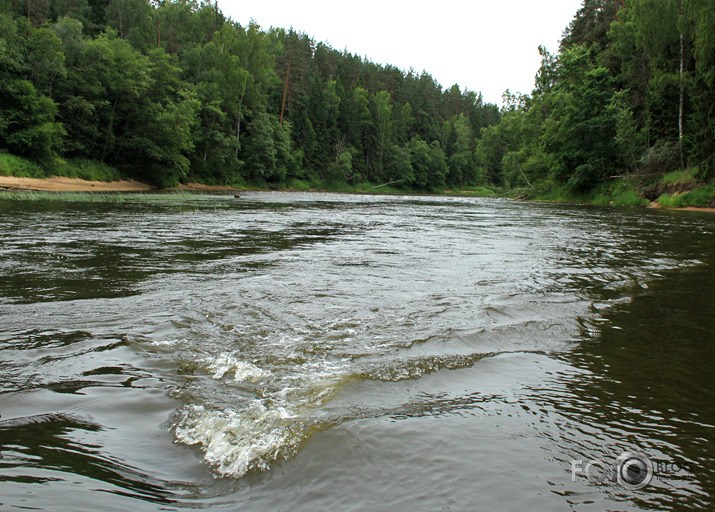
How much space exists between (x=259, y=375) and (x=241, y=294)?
2422 millimetres

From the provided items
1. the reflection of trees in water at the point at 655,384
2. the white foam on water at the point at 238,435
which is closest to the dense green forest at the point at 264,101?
the reflection of trees in water at the point at 655,384

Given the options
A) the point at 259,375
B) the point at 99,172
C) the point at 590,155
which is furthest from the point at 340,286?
the point at 99,172

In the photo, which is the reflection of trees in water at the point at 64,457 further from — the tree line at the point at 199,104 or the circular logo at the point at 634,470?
the tree line at the point at 199,104

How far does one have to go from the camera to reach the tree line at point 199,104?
Answer: 3616 cm

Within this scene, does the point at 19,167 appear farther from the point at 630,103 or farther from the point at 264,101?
the point at 630,103

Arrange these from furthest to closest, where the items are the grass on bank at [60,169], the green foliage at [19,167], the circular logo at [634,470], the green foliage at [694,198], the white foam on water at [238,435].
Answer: the grass on bank at [60,169] → the green foliage at [19,167] → the green foliage at [694,198] → the white foam on water at [238,435] → the circular logo at [634,470]

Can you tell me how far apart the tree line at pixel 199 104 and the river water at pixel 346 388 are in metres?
35.1

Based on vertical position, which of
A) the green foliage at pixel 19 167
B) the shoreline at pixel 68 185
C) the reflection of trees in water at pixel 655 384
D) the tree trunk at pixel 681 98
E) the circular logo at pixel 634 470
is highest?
the tree trunk at pixel 681 98

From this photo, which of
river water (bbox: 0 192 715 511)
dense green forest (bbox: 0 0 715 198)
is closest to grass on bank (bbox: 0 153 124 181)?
dense green forest (bbox: 0 0 715 198)

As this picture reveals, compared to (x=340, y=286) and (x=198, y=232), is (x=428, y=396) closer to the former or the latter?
(x=340, y=286)

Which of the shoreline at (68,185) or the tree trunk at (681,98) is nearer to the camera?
the shoreline at (68,185)

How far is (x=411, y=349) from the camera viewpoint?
399 centimetres

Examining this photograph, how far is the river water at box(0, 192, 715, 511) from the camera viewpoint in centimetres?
212

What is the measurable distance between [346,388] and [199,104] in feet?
157
